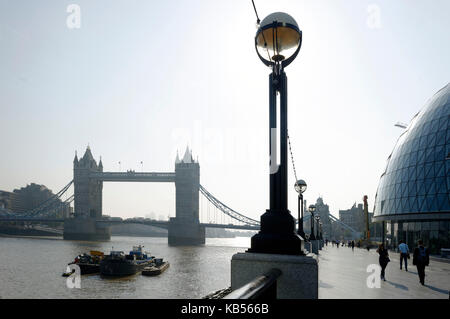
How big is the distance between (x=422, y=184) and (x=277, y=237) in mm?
42722

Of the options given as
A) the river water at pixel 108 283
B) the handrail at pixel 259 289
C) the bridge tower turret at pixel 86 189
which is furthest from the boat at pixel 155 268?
the bridge tower turret at pixel 86 189

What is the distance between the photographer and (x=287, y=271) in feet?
13.0

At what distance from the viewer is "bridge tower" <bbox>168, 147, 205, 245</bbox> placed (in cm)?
10700

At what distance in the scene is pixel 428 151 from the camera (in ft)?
139

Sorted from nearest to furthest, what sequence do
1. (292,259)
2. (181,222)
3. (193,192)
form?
(292,259)
(181,222)
(193,192)

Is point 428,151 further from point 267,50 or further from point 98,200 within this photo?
point 98,200

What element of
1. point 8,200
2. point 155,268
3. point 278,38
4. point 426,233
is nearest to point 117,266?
point 155,268

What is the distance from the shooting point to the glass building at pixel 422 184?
3809 cm

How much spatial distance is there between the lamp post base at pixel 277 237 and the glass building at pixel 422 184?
128 feet

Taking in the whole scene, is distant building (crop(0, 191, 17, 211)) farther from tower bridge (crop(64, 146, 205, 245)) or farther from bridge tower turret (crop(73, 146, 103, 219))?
tower bridge (crop(64, 146, 205, 245))

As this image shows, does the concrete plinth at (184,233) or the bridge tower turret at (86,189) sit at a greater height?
the bridge tower turret at (86,189)

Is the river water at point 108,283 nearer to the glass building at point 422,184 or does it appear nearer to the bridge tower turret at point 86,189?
the glass building at point 422,184
